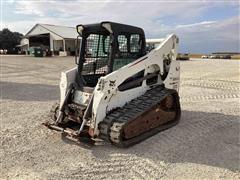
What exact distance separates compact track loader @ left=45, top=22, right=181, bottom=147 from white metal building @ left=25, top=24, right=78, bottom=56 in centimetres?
3741

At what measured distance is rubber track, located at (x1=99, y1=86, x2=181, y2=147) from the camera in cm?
518

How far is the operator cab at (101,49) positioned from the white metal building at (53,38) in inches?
1472

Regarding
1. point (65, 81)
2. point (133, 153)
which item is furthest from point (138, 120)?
point (65, 81)

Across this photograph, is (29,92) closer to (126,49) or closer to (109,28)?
(126,49)

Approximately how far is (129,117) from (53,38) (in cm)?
4261

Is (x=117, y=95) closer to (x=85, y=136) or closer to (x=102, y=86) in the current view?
(x=102, y=86)

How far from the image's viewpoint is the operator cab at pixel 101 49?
606cm

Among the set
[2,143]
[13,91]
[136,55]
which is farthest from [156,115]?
[13,91]

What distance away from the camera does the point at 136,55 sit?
650cm

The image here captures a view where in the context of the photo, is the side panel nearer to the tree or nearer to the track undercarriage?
the track undercarriage

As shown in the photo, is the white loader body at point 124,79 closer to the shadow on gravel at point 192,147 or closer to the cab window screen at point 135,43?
the cab window screen at point 135,43

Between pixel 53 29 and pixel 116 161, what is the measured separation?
44.8m

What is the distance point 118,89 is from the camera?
226 inches

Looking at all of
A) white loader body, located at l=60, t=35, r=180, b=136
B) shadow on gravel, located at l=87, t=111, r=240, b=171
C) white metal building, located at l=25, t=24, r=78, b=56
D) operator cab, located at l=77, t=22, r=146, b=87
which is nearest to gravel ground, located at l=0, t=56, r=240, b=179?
shadow on gravel, located at l=87, t=111, r=240, b=171
